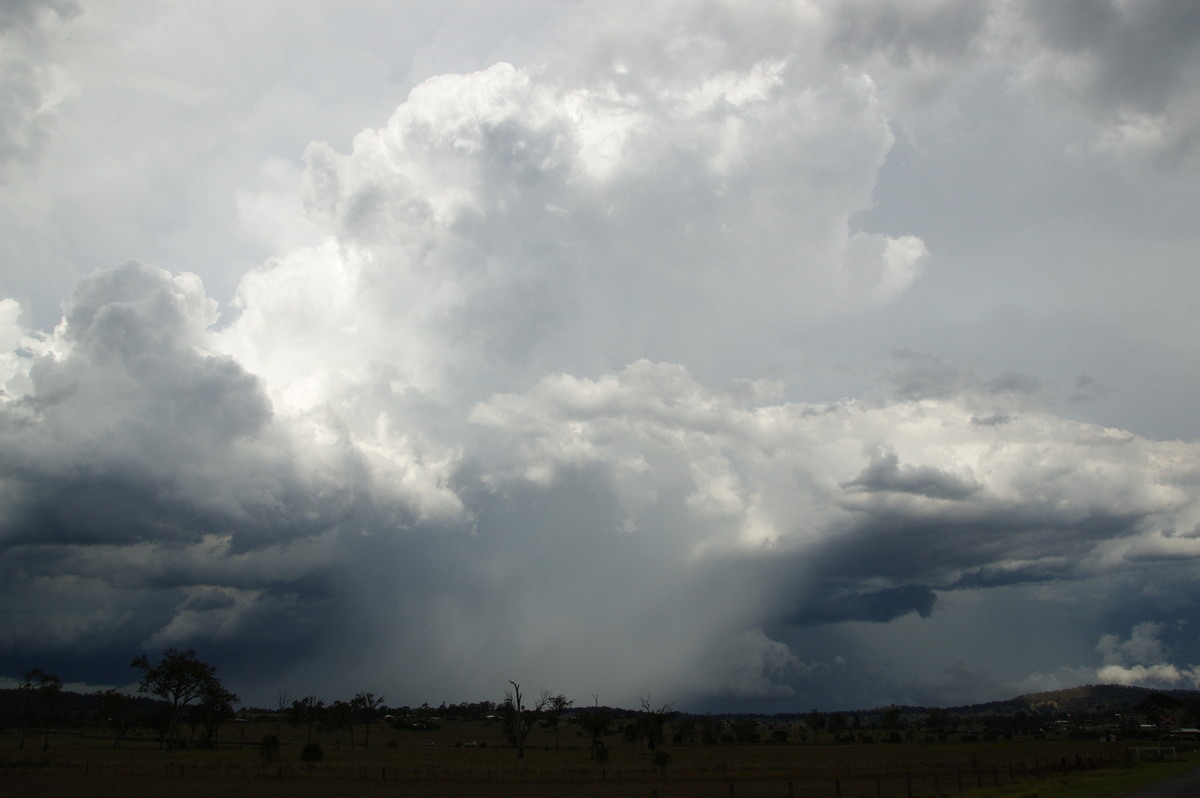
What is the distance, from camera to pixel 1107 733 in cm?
17175

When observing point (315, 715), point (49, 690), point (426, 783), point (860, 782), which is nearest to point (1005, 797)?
point (860, 782)

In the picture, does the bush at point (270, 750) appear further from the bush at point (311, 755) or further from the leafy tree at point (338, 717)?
the leafy tree at point (338, 717)

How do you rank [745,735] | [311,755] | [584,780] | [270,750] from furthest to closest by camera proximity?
[745,735] < [270,750] < [311,755] < [584,780]

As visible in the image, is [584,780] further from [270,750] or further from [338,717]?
[338,717]

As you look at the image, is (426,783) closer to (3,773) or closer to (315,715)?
(3,773)

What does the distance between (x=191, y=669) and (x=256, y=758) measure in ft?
167

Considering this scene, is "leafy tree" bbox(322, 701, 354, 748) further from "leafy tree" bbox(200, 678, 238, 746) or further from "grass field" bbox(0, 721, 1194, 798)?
"grass field" bbox(0, 721, 1194, 798)

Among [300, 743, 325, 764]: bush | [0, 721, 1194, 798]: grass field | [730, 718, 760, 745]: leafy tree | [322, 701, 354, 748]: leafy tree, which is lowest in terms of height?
[730, 718, 760, 745]: leafy tree

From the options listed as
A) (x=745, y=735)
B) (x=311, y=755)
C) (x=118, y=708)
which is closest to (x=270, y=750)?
(x=311, y=755)

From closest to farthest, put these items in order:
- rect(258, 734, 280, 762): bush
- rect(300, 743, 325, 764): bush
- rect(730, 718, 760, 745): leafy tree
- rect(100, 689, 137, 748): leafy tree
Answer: rect(300, 743, 325, 764): bush
rect(258, 734, 280, 762): bush
rect(100, 689, 137, 748): leafy tree
rect(730, 718, 760, 745): leafy tree

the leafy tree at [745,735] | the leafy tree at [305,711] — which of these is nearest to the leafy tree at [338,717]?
the leafy tree at [305,711]

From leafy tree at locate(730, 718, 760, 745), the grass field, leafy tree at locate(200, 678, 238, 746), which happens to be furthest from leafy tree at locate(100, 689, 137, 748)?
leafy tree at locate(730, 718, 760, 745)

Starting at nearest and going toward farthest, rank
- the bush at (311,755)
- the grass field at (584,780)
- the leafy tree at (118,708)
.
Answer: the grass field at (584,780), the bush at (311,755), the leafy tree at (118,708)

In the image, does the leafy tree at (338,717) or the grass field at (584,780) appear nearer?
the grass field at (584,780)
